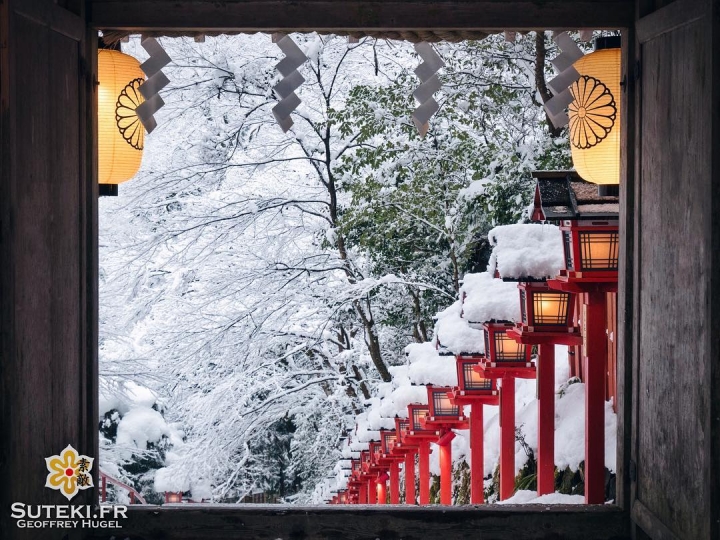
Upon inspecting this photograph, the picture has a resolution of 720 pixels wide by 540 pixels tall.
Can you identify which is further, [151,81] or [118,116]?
[118,116]

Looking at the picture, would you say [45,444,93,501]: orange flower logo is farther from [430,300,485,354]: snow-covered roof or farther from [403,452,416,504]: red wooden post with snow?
[403,452,416,504]: red wooden post with snow

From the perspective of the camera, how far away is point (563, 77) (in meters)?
3.69

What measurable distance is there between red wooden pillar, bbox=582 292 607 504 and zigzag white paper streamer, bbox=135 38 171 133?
281 cm

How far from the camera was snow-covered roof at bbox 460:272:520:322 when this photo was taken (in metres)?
7.38

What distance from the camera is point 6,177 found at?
263 centimetres

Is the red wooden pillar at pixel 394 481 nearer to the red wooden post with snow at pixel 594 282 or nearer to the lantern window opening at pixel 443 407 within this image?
the lantern window opening at pixel 443 407

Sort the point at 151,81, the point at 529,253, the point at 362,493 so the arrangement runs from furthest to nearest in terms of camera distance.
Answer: the point at 362,493 → the point at 529,253 → the point at 151,81

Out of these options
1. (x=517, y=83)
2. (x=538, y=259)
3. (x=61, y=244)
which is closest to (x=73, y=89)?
(x=61, y=244)

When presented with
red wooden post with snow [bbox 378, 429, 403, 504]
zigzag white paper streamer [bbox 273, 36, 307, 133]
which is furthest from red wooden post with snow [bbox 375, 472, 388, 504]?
zigzag white paper streamer [bbox 273, 36, 307, 133]

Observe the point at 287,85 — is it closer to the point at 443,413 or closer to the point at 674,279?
the point at 674,279

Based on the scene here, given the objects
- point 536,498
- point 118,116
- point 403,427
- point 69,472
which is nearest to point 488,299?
point 536,498

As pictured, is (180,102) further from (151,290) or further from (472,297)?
(472,297)

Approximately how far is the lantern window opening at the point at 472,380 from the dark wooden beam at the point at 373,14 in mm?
5760

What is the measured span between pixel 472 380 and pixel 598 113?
5172mm
